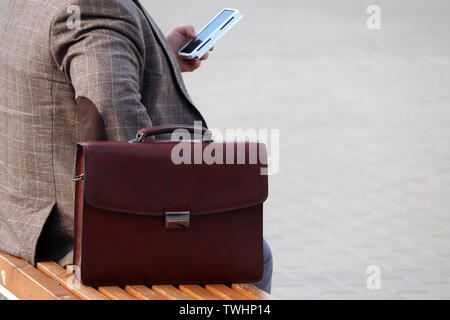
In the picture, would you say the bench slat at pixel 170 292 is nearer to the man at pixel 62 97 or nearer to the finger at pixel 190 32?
the man at pixel 62 97

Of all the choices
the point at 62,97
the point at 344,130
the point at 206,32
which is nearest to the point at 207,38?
the point at 206,32

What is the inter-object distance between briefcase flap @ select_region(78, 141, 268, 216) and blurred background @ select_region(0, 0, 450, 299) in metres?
2.03

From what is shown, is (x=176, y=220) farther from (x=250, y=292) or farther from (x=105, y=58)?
(x=105, y=58)

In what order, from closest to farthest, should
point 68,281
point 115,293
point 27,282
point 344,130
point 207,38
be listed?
1. point 115,293
2. point 68,281
3. point 27,282
4. point 207,38
5. point 344,130

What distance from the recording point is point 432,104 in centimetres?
786

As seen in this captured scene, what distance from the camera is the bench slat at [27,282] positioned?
79.4 inches

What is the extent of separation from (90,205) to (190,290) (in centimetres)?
33

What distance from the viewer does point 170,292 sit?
192 centimetres

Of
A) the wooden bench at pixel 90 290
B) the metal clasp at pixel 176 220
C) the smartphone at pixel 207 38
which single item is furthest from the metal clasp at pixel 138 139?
the smartphone at pixel 207 38

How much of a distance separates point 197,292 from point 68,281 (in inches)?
13.9

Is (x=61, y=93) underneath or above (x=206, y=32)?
underneath

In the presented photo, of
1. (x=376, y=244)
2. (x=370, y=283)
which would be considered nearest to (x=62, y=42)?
(x=370, y=283)

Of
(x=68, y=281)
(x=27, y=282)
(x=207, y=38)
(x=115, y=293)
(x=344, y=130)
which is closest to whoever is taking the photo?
(x=115, y=293)
